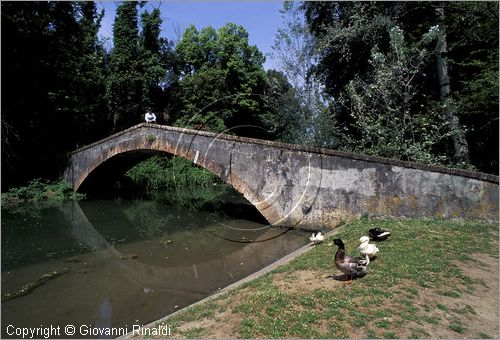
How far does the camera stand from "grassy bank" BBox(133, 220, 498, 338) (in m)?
4.52

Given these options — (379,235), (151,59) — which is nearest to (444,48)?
(379,235)

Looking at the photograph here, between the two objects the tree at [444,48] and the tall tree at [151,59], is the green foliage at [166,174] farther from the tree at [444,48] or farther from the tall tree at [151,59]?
the tree at [444,48]

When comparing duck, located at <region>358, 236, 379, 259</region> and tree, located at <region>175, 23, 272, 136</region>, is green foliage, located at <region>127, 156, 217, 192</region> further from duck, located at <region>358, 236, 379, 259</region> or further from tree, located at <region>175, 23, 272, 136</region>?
duck, located at <region>358, 236, 379, 259</region>

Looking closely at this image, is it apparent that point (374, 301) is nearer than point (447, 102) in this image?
Yes

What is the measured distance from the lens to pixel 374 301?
16.7 ft

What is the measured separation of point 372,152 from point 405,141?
1126mm

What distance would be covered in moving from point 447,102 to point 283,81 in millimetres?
13250

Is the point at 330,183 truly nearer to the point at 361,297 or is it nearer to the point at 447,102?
the point at 447,102

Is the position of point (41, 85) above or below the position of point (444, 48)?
above

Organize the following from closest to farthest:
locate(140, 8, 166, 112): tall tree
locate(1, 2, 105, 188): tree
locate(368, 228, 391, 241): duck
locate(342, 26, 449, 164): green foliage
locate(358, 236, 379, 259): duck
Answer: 1. locate(358, 236, 379, 259): duck
2. locate(368, 228, 391, 241): duck
3. locate(342, 26, 449, 164): green foliage
4. locate(1, 2, 105, 188): tree
5. locate(140, 8, 166, 112): tall tree

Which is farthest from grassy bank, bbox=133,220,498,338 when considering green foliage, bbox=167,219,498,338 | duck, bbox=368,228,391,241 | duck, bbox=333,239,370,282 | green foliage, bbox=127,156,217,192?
green foliage, bbox=127,156,217,192

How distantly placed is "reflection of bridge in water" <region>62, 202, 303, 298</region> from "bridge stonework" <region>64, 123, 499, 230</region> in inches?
50.1

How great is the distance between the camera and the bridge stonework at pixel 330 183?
920 centimetres

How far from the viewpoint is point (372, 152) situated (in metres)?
13.0
